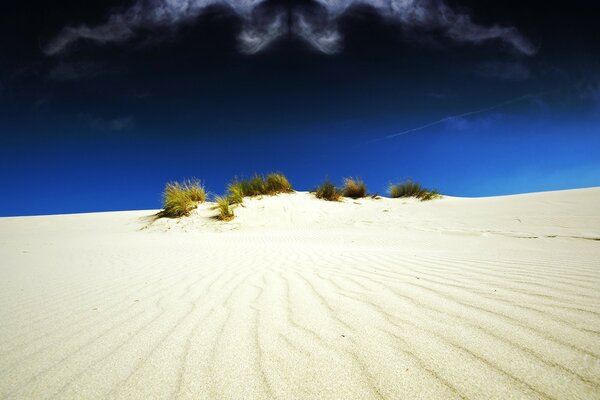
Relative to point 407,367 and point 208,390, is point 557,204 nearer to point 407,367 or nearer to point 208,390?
point 407,367

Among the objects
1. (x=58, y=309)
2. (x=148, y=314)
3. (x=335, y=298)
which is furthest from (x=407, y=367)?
(x=58, y=309)

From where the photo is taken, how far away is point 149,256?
4840 mm

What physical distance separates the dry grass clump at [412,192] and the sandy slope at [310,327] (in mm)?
7932

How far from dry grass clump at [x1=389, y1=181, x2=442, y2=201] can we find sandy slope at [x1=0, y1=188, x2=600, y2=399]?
7.93 metres

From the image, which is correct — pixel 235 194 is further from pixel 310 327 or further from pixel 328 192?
pixel 310 327

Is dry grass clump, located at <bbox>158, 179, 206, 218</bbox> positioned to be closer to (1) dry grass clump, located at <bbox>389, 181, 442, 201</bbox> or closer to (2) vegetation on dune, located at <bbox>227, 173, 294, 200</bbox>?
(2) vegetation on dune, located at <bbox>227, 173, 294, 200</bbox>

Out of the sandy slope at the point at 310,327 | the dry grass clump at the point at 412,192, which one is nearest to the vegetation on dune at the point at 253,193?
the dry grass clump at the point at 412,192

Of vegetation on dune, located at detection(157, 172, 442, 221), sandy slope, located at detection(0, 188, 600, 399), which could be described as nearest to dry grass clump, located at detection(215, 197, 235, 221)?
vegetation on dune, located at detection(157, 172, 442, 221)

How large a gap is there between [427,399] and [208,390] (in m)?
0.82

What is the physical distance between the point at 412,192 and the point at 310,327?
12017mm

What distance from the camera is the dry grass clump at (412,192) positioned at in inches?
466

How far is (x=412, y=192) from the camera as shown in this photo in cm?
1265

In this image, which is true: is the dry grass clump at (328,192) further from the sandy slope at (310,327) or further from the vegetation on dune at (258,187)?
the sandy slope at (310,327)

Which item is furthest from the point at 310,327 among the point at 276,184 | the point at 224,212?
the point at 276,184
